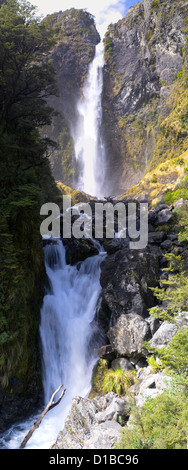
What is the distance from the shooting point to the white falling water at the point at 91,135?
5581cm

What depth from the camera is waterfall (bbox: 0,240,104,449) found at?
25.4ft

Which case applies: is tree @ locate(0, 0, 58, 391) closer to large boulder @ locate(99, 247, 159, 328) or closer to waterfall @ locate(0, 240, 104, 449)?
waterfall @ locate(0, 240, 104, 449)

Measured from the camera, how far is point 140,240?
15117mm

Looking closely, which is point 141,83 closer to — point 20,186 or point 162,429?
point 20,186

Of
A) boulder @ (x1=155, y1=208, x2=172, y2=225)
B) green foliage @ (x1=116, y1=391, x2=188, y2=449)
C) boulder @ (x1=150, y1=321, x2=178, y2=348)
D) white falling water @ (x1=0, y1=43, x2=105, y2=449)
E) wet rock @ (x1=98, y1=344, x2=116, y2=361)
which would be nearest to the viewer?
green foliage @ (x1=116, y1=391, x2=188, y2=449)

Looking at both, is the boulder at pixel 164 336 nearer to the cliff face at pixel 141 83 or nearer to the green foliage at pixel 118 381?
the green foliage at pixel 118 381

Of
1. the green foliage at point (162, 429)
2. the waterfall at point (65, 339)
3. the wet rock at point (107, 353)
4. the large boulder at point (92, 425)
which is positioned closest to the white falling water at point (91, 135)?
the waterfall at point (65, 339)

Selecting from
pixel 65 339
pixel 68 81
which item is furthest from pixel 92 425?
pixel 68 81

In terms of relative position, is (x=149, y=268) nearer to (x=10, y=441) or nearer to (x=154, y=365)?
(x=154, y=365)

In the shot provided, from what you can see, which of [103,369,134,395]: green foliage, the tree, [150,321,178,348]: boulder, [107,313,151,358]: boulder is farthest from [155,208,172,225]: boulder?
[103,369,134,395]: green foliage

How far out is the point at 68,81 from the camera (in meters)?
63.2

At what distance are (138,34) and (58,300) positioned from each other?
61.5 metres

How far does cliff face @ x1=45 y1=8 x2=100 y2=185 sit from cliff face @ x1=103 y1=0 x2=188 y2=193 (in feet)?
23.8
